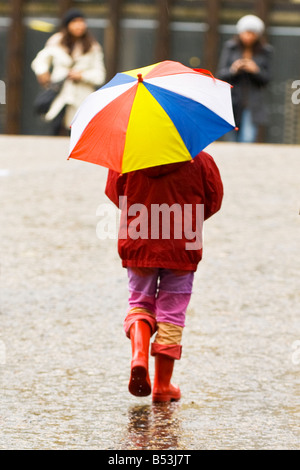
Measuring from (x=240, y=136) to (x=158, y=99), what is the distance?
8.29 metres

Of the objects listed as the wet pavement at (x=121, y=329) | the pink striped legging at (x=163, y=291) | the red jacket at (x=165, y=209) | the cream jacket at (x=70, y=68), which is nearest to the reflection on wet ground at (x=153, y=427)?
the wet pavement at (x=121, y=329)

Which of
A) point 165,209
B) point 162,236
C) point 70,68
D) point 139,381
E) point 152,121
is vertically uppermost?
point 70,68

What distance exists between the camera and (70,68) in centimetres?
1213

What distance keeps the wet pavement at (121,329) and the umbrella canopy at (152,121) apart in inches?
46.3

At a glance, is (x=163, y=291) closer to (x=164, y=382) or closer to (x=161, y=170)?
(x=164, y=382)

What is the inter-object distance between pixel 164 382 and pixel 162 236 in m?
0.73

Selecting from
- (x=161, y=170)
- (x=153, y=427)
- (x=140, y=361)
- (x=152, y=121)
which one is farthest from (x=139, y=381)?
(x=152, y=121)

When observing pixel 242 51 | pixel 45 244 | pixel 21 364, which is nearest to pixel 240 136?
pixel 242 51

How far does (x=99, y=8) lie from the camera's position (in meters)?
19.2

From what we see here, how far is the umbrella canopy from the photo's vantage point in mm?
4281

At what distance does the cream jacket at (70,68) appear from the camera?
39.4ft

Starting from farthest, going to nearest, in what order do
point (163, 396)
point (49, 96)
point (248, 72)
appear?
point (49, 96)
point (248, 72)
point (163, 396)

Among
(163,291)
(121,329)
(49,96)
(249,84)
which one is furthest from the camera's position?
(49,96)

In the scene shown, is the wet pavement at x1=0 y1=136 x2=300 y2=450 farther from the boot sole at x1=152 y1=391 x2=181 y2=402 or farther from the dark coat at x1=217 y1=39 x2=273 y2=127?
the dark coat at x1=217 y1=39 x2=273 y2=127
